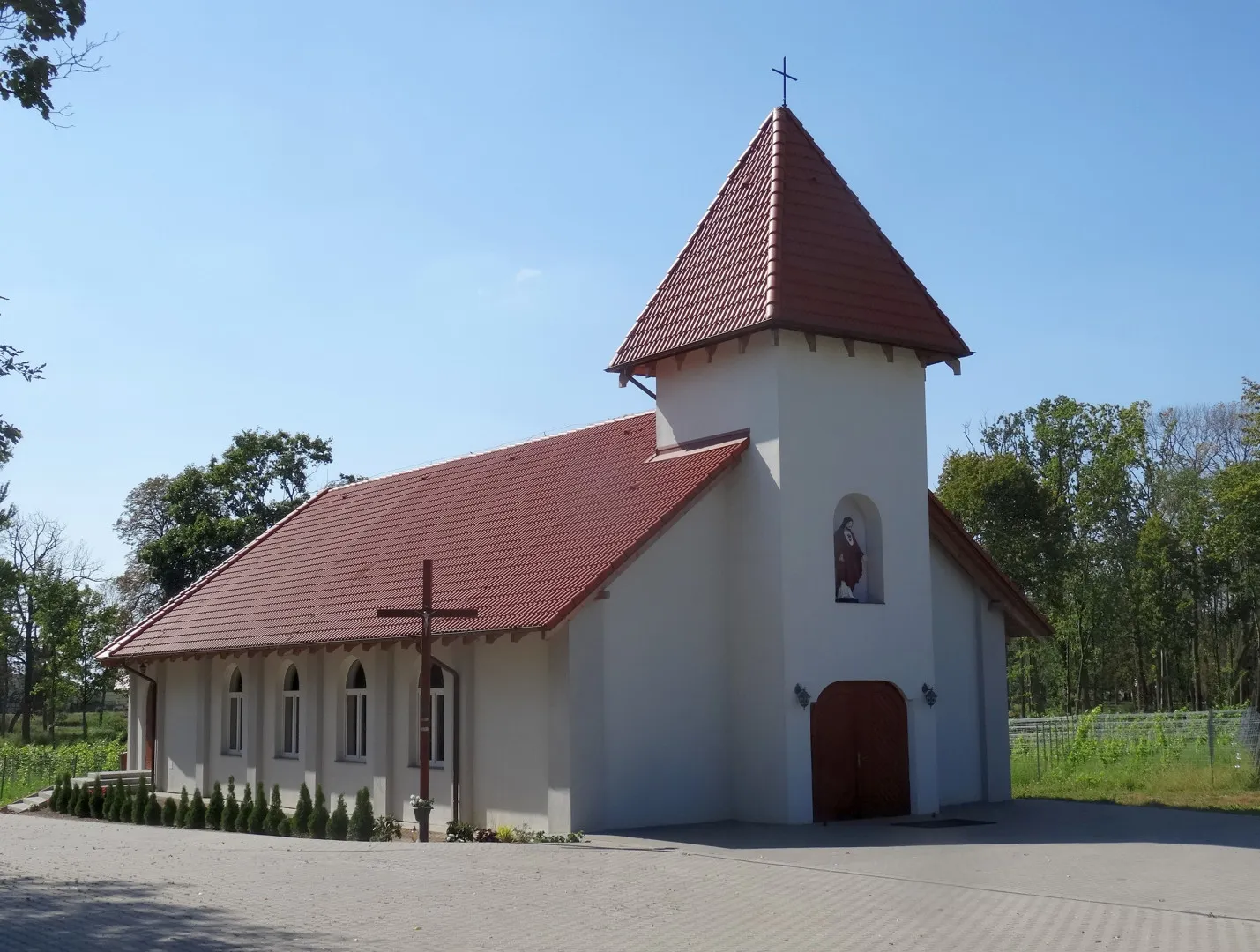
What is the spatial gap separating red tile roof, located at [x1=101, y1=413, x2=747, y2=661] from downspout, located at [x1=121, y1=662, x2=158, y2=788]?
758 mm

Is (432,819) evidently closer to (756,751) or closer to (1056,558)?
(756,751)

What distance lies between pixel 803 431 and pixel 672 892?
29.6 ft

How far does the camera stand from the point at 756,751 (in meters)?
19.8

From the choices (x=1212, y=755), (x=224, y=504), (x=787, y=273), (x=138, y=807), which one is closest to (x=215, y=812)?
(x=138, y=807)

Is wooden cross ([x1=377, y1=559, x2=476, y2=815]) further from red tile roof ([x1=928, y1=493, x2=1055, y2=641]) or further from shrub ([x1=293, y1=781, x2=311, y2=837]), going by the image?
red tile roof ([x1=928, y1=493, x2=1055, y2=641])

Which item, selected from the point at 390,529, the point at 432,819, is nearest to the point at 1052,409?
the point at 390,529

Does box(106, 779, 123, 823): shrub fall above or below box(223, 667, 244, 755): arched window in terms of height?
below

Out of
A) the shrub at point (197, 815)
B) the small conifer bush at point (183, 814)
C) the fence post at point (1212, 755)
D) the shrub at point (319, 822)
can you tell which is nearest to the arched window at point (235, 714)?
the small conifer bush at point (183, 814)

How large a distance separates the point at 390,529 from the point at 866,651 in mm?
10812

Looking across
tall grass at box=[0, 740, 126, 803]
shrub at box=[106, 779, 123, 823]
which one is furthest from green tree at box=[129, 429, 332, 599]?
shrub at box=[106, 779, 123, 823]

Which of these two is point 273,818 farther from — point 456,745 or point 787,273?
point 787,273

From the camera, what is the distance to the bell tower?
19.8 meters

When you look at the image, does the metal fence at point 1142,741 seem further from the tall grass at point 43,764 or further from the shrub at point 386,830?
the tall grass at point 43,764

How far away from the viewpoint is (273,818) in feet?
72.6
